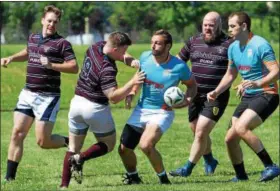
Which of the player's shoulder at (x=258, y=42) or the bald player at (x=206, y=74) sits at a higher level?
the player's shoulder at (x=258, y=42)

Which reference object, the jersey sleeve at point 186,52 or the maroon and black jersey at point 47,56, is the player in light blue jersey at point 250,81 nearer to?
the jersey sleeve at point 186,52

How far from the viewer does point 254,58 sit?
9156mm

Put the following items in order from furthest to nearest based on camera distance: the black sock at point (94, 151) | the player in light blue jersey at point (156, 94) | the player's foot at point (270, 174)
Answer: the player's foot at point (270, 174)
the black sock at point (94, 151)
the player in light blue jersey at point (156, 94)

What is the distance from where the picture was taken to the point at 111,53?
8727mm

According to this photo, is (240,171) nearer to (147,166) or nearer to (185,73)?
(185,73)

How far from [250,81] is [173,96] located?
915 millimetres

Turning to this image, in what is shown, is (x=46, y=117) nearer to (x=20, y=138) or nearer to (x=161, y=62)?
(x=20, y=138)

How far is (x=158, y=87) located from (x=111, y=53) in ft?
2.32

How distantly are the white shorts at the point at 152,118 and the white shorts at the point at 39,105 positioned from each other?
4.14 ft

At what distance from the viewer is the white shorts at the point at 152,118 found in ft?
29.5

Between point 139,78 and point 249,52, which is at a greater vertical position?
point 249,52

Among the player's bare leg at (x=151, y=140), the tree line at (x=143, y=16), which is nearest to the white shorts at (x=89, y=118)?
the player's bare leg at (x=151, y=140)

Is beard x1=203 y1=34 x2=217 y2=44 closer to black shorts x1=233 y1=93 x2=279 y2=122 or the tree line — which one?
black shorts x1=233 y1=93 x2=279 y2=122

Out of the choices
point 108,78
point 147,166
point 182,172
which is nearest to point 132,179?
point 182,172
